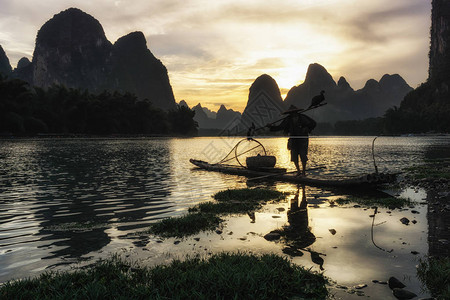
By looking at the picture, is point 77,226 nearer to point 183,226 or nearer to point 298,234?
point 183,226

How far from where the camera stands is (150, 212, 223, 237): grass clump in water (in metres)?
7.98

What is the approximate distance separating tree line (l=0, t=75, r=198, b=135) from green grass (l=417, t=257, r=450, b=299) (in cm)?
9786

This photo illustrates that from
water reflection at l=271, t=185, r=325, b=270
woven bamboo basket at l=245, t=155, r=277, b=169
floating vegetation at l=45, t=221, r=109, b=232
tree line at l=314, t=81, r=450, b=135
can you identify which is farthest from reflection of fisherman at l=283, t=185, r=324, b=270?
tree line at l=314, t=81, r=450, b=135

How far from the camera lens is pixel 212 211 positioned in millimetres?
10523

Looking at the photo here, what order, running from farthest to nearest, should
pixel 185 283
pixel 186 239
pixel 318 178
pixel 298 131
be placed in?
pixel 298 131 < pixel 318 178 < pixel 186 239 < pixel 185 283

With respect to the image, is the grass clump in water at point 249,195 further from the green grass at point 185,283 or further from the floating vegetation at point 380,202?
the green grass at point 185,283

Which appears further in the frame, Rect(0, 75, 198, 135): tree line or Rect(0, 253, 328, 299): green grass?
Rect(0, 75, 198, 135): tree line

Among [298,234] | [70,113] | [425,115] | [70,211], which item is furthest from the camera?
[425,115]

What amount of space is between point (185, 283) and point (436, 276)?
4.11 metres

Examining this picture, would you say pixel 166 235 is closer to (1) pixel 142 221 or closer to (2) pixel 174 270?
(1) pixel 142 221

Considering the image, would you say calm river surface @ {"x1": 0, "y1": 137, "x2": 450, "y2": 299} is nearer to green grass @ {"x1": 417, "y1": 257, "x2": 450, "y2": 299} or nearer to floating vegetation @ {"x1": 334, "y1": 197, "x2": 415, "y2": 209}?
green grass @ {"x1": 417, "y1": 257, "x2": 450, "y2": 299}

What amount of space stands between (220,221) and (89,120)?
4453 inches

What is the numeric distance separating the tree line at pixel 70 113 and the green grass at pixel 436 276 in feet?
321

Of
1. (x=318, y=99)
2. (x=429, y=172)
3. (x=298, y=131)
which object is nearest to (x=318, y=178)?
(x=298, y=131)
